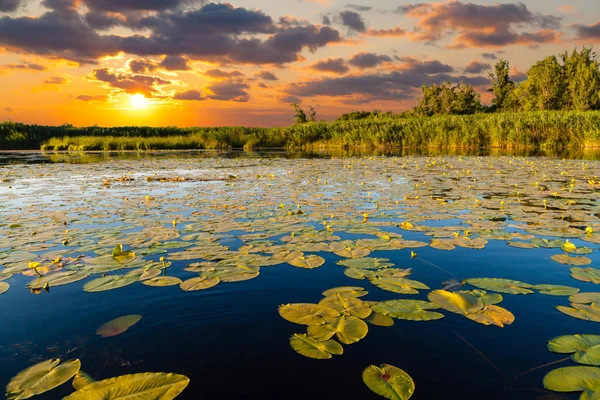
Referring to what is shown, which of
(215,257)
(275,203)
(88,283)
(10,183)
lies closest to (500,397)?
(215,257)

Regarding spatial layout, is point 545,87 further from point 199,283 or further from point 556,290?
point 199,283

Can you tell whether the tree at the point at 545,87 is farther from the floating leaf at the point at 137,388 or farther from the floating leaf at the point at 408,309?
the floating leaf at the point at 137,388

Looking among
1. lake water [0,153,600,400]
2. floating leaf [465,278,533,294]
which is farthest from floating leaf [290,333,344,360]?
floating leaf [465,278,533,294]

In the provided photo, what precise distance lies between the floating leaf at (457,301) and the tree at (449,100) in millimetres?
66986

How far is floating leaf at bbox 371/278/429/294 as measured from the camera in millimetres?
3098

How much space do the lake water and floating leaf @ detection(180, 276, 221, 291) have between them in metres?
0.05

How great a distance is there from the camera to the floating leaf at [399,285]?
10.2ft

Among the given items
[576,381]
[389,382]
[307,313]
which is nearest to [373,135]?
[307,313]

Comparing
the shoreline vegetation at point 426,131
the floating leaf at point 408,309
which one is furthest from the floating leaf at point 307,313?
the shoreline vegetation at point 426,131

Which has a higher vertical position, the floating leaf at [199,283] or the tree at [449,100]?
the tree at [449,100]

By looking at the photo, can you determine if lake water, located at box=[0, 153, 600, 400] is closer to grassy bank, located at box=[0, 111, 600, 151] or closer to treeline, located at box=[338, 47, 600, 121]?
grassy bank, located at box=[0, 111, 600, 151]

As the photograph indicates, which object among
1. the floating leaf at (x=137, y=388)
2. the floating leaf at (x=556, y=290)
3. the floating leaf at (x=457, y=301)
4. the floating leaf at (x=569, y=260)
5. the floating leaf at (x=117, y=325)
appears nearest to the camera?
the floating leaf at (x=137, y=388)

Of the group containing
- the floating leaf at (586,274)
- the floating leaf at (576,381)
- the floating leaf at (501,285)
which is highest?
the floating leaf at (586,274)

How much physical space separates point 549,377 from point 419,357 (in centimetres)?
63
